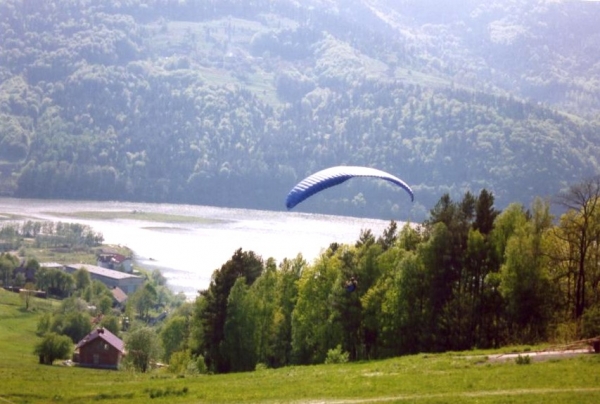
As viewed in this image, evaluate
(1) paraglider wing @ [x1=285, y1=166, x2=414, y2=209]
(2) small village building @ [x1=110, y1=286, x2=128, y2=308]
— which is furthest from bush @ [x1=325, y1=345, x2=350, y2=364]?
(2) small village building @ [x1=110, y1=286, x2=128, y2=308]

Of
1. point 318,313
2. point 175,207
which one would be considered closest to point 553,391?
point 318,313

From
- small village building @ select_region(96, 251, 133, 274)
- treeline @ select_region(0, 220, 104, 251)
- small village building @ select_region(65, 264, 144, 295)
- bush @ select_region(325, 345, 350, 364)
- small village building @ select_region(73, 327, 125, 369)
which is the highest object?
treeline @ select_region(0, 220, 104, 251)

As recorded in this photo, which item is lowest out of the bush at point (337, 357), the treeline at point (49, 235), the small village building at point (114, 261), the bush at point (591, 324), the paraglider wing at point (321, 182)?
the small village building at point (114, 261)

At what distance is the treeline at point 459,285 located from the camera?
99.8ft

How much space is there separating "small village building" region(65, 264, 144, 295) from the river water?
11.3 ft

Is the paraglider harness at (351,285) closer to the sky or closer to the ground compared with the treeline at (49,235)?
closer to the sky

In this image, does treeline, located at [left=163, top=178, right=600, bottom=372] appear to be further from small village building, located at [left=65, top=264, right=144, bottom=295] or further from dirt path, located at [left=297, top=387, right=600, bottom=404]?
Answer: small village building, located at [left=65, top=264, right=144, bottom=295]

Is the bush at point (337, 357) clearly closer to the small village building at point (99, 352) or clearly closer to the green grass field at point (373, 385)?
the green grass field at point (373, 385)

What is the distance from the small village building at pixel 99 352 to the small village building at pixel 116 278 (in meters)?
38.7

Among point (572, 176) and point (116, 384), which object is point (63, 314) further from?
point (572, 176)

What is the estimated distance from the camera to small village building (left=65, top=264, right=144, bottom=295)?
95.2 m

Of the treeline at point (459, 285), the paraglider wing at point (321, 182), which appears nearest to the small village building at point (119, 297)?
the treeline at point (459, 285)

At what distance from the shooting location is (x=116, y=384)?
25828 millimetres

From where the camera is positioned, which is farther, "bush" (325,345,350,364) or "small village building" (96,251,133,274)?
"small village building" (96,251,133,274)
